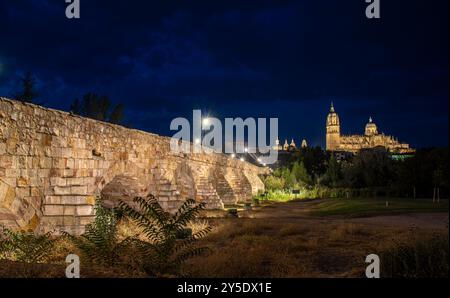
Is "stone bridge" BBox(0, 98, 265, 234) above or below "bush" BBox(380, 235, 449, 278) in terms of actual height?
above

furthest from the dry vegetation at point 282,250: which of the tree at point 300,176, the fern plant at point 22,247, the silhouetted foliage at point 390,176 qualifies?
the tree at point 300,176

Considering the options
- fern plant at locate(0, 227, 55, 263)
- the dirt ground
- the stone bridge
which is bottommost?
the dirt ground

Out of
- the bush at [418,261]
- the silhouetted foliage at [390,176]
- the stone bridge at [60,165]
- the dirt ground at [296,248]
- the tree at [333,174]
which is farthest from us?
the tree at [333,174]

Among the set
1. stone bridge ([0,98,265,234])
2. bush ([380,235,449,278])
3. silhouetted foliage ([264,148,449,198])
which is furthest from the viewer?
silhouetted foliage ([264,148,449,198])

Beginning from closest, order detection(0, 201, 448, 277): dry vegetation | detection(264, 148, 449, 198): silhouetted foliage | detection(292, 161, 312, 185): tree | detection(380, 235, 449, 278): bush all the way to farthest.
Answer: detection(380, 235, 449, 278): bush → detection(0, 201, 448, 277): dry vegetation → detection(264, 148, 449, 198): silhouetted foliage → detection(292, 161, 312, 185): tree

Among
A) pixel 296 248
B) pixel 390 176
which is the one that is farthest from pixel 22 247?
pixel 390 176

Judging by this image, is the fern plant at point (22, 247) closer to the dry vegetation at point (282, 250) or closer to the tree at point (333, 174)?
the dry vegetation at point (282, 250)

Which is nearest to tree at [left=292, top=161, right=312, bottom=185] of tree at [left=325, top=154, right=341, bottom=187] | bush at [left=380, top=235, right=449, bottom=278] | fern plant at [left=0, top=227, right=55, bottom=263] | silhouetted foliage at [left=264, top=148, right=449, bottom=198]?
silhouetted foliage at [left=264, top=148, right=449, bottom=198]

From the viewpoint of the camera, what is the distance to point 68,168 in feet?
32.3

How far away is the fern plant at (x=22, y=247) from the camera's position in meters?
7.11

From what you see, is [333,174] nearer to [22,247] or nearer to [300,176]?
[300,176]

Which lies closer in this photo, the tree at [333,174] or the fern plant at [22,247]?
the fern plant at [22,247]

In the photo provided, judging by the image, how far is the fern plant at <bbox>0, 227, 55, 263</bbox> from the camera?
7.11m

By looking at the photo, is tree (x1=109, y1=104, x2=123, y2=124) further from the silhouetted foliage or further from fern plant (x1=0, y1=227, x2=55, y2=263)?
fern plant (x1=0, y1=227, x2=55, y2=263)
